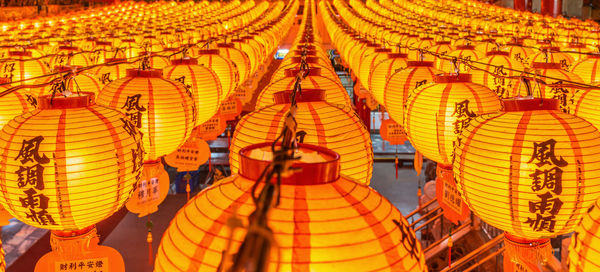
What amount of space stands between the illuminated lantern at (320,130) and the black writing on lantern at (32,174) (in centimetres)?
78

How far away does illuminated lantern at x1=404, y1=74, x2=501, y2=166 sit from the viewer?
9.61 feet

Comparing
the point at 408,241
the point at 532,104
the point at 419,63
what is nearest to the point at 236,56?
the point at 419,63

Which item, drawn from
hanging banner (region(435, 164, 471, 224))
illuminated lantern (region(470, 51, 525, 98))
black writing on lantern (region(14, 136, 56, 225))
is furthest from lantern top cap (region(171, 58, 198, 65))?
illuminated lantern (region(470, 51, 525, 98))

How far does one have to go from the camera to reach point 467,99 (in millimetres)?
2957

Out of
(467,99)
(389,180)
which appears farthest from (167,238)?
(389,180)

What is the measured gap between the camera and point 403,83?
3.74 meters

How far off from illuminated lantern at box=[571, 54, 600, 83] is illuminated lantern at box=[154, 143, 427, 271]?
3.66 metres

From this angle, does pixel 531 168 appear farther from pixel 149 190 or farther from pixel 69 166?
pixel 149 190

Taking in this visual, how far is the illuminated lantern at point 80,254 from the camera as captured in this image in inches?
95.1

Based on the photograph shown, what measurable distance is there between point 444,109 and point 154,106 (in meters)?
1.60

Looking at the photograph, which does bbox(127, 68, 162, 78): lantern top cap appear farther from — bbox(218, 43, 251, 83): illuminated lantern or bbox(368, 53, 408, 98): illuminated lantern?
bbox(218, 43, 251, 83): illuminated lantern

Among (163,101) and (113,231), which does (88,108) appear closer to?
(163,101)

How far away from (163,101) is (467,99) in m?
1.69

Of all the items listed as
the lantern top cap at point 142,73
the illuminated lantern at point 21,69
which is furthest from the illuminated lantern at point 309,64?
the illuminated lantern at point 21,69
